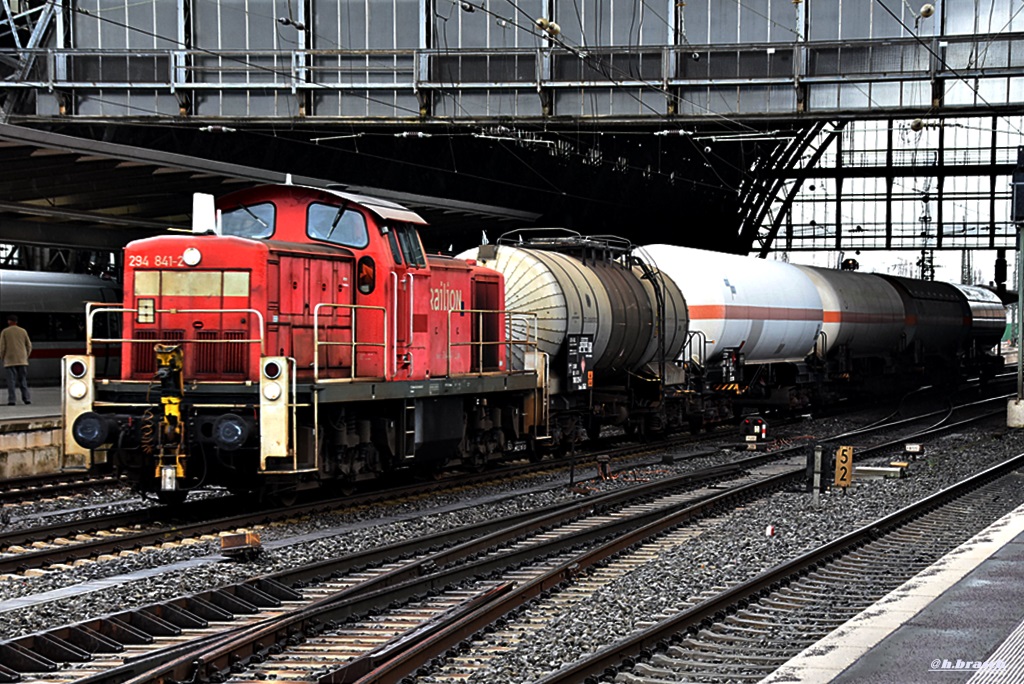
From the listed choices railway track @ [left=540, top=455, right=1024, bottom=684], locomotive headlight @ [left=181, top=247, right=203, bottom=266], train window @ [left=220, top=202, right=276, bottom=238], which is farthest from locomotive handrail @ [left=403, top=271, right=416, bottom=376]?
railway track @ [left=540, top=455, right=1024, bottom=684]

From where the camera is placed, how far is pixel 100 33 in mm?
28000

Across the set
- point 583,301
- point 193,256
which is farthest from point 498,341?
point 193,256

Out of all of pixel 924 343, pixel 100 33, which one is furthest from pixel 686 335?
pixel 924 343

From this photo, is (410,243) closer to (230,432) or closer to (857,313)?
(230,432)

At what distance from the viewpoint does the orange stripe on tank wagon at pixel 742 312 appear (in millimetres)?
23281

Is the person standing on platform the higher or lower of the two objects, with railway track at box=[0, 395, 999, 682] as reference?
higher

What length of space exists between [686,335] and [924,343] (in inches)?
712

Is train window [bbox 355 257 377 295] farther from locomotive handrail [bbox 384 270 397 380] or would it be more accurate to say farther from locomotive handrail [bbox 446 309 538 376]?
locomotive handrail [bbox 446 309 538 376]

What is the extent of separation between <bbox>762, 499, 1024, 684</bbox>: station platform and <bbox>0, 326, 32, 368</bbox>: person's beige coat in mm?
16693

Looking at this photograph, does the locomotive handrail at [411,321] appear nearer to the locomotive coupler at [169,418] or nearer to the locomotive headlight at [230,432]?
the locomotive headlight at [230,432]

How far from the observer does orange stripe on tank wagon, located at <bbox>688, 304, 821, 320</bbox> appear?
2328 cm

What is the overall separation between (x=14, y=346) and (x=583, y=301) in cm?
1031

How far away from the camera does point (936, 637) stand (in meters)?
6.98

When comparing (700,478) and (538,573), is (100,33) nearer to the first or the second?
(700,478)
